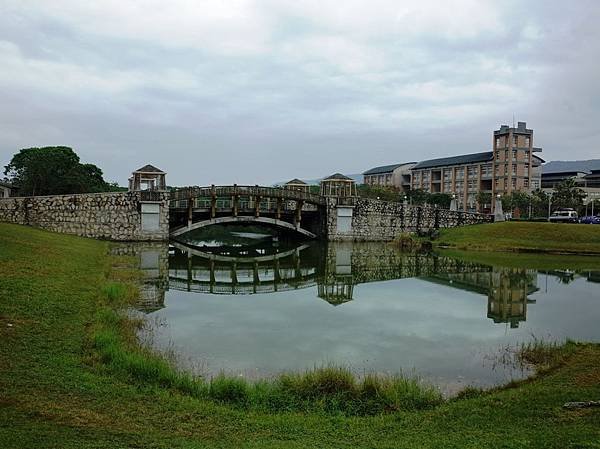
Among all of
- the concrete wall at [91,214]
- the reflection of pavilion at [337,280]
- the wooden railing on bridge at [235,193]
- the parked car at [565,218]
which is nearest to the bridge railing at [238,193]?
the wooden railing on bridge at [235,193]

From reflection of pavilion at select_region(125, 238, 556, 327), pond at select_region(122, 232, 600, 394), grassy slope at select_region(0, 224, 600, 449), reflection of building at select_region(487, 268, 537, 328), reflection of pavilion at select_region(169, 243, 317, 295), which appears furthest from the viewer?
reflection of pavilion at select_region(169, 243, 317, 295)

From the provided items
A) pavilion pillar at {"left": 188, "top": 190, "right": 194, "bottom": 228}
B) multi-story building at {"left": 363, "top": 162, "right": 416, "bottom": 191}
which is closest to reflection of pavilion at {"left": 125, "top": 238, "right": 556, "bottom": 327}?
pavilion pillar at {"left": 188, "top": 190, "right": 194, "bottom": 228}

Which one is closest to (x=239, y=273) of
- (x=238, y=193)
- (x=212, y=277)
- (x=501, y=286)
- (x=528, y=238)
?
(x=212, y=277)

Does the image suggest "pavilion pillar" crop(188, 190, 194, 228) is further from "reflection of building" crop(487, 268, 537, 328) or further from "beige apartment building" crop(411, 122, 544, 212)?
"beige apartment building" crop(411, 122, 544, 212)

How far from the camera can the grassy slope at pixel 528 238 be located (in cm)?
3762

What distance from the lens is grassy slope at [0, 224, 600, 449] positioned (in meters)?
5.77

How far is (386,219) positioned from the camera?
4850cm

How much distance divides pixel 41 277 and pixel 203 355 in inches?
259

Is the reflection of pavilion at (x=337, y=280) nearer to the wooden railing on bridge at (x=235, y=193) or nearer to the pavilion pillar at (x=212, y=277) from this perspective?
the pavilion pillar at (x=212, y=277)

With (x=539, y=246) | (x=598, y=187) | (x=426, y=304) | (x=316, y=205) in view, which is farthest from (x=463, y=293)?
(x=598, y=187)

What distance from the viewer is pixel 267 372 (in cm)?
977

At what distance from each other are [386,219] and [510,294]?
94.1ft

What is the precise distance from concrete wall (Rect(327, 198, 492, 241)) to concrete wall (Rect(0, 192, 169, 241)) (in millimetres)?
14835

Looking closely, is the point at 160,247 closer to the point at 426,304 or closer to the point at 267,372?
the point at 426,304
